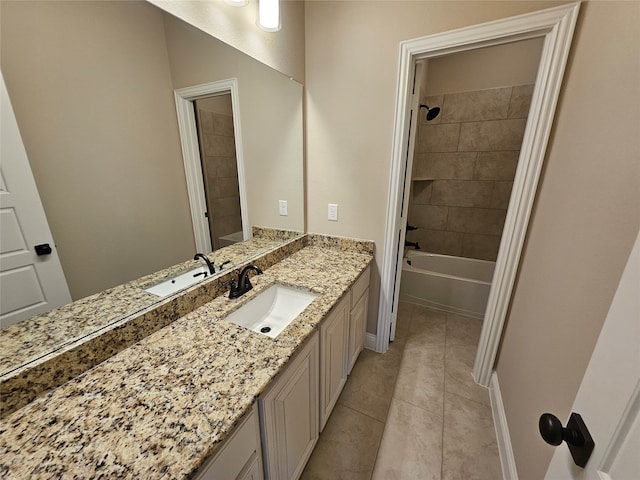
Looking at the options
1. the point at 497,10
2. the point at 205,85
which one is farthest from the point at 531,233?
the point at 205,85

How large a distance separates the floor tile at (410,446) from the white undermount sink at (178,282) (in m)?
1.31

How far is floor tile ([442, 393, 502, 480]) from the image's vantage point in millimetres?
1289

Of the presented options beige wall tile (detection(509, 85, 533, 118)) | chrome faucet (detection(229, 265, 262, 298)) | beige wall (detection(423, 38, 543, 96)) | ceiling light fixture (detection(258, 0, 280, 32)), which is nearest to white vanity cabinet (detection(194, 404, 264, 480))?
chrome faucet (detection(229, 265, 262, 298))

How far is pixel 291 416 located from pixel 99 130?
46.8 inches

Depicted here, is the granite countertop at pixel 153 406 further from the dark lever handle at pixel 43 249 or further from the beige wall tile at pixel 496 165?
the beige wall tile at pixel 496 165

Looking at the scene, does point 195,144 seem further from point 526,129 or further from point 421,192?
point 421,192

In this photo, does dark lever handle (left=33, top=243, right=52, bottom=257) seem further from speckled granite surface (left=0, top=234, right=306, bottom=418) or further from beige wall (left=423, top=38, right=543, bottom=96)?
beige wall (left=423, top=38, right=543, bottom=96)

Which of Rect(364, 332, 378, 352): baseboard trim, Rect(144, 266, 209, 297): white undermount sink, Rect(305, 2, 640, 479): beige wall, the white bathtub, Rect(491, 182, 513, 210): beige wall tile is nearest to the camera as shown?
Rect(305, 2, 640, 479): beige wall

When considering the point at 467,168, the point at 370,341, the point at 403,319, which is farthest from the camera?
the point at 467,168

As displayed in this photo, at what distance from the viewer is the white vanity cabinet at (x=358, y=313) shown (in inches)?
63.4

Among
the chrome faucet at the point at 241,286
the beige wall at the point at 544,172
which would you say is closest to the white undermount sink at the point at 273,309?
the chrome faucet at the point at 241,286

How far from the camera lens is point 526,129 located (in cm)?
134

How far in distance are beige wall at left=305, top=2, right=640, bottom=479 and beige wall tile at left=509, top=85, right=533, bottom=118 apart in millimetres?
1763

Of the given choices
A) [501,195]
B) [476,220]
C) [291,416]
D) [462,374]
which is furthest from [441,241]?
[291,416]
